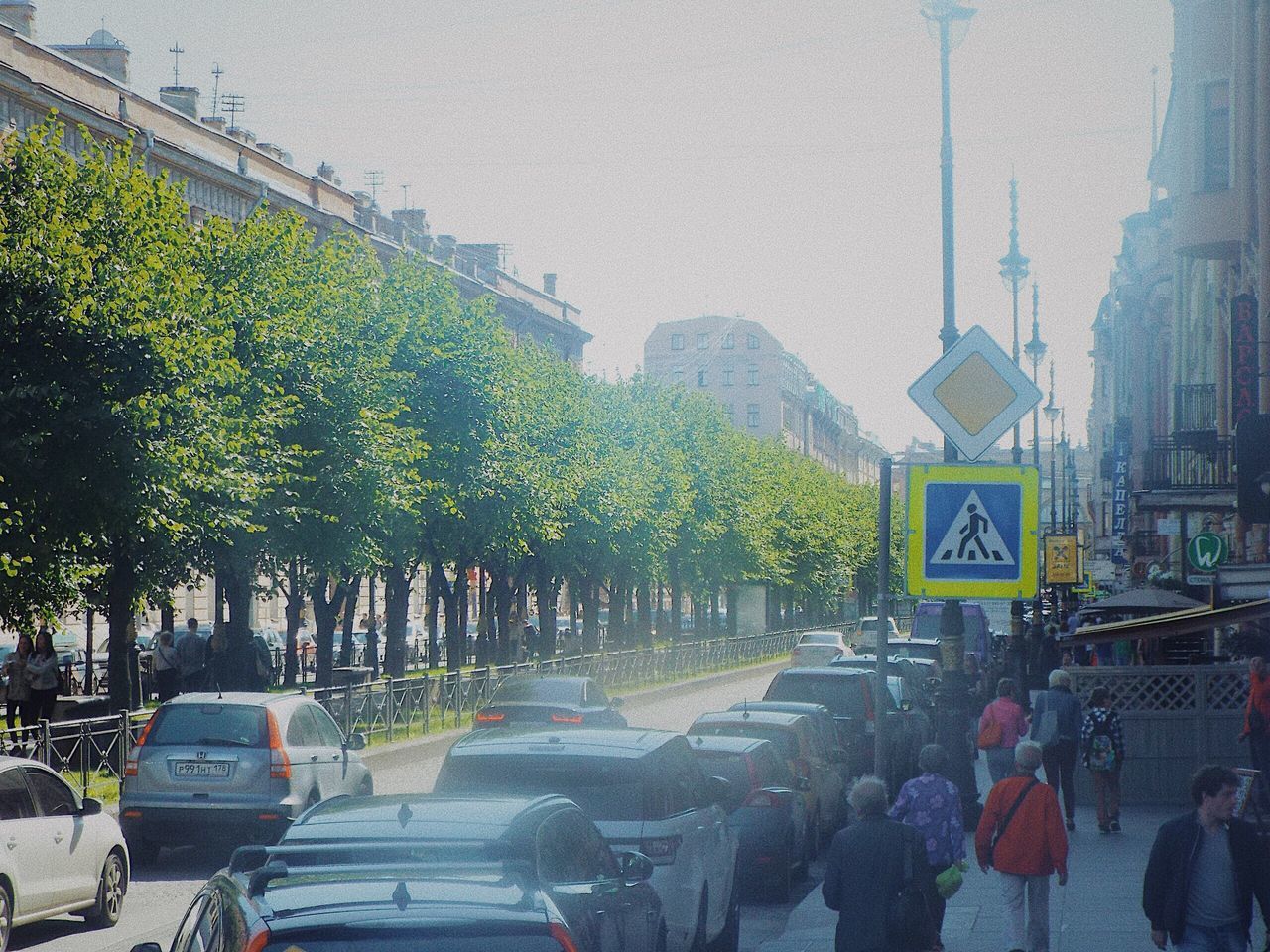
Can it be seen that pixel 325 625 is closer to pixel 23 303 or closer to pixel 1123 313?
pixel 23 303

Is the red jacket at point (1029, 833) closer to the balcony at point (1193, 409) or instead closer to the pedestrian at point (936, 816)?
the pedestrian at point (936, 816)

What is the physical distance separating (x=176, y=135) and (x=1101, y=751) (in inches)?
1808

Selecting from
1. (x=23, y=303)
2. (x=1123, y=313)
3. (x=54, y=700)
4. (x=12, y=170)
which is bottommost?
(x=54, y=700)

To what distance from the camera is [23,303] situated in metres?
22.2

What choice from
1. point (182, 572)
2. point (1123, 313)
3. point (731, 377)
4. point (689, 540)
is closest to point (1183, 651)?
point (182, 572)

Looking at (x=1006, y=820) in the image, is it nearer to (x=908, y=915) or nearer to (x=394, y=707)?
(x=908, y=915)

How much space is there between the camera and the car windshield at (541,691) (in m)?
25.7

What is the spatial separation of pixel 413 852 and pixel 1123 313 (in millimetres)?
77118

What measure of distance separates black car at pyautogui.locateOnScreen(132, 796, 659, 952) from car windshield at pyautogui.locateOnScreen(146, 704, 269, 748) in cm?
917

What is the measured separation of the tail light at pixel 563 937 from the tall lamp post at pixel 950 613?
10419 millimetres

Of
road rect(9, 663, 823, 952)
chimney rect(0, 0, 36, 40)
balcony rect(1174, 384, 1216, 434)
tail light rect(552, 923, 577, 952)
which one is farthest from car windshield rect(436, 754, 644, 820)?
chimney rect(0, 0, 36, 40)

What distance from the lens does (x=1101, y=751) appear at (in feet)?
59.8

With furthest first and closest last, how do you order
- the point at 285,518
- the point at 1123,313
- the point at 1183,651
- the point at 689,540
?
the point at 1123,313
the point at 689,540
the point at 1183,651
the point at 285,518

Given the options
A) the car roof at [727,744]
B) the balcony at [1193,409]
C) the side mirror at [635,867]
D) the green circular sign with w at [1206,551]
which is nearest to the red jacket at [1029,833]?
the side mirror at [635,867]
